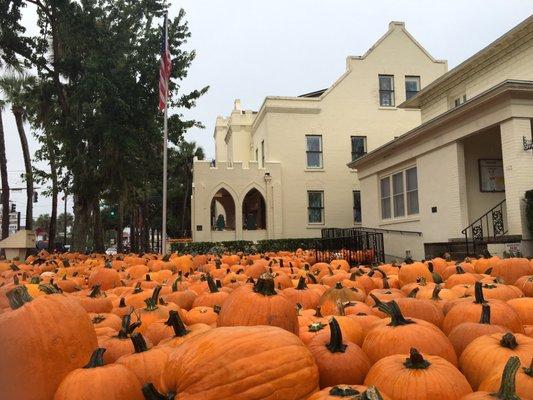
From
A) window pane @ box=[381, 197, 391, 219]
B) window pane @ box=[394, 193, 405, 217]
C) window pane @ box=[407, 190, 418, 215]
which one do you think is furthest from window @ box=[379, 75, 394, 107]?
window pane @ box=[407, 190, 418, 215]

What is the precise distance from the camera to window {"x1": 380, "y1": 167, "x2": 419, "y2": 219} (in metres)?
18.6

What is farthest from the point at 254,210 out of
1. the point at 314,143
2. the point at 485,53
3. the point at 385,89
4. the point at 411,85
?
the point at 485,53

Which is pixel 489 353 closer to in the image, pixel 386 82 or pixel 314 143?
pixel 314 143

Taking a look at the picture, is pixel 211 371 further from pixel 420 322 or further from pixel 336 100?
pixel 336 100

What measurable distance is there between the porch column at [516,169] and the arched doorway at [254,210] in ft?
58.0

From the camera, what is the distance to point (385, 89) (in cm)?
3006

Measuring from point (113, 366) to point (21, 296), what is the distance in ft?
2.26

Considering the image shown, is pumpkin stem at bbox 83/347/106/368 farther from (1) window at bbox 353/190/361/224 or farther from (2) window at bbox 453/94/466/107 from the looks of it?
(1) window at bbox 353/190/361/224

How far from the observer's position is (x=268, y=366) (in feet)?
5.52

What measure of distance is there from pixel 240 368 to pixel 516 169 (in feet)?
42.4

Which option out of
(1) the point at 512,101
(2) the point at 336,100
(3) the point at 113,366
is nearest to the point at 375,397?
(3) the point at 113,366

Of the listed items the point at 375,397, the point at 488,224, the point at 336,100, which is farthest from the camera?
the point at 336,100

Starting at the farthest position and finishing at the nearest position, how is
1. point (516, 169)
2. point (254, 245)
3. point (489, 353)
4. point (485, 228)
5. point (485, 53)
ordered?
point (254, 245), point (485, 53), point (485, 228), point (516, 169), point (489, 353)

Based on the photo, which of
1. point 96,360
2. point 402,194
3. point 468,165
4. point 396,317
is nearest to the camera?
point 96,360
